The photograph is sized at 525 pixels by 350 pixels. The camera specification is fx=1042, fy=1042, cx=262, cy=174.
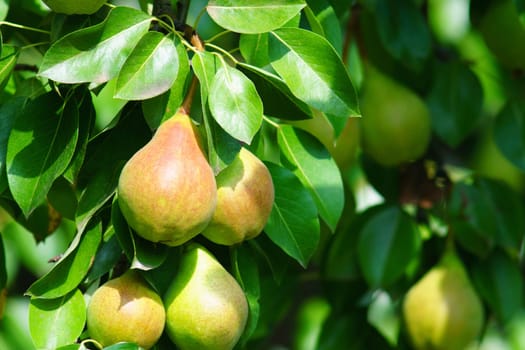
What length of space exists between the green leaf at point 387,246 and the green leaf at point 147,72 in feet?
2.19

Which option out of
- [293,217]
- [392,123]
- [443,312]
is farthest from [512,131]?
[293,217]

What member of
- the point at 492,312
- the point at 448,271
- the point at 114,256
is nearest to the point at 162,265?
the point at 114,256

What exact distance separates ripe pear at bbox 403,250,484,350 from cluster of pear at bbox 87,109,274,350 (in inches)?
21.5

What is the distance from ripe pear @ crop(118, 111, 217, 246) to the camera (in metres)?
0.80

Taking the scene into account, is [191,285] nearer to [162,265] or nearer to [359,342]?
[162,265]

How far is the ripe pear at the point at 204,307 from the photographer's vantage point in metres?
0.84

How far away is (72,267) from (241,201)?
0.16 m

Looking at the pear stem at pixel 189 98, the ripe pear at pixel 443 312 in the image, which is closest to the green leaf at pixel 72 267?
the pear stem at pixel 189 98

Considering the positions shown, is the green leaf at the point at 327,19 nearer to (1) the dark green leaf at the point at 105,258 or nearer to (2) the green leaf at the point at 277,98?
(2) the green leaf at the point at 277,98

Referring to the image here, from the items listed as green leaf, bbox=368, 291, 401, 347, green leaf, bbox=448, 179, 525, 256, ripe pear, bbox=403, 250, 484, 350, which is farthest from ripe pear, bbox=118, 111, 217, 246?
green leaf, bbox=368, 291, 401, 347

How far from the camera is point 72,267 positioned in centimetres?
89

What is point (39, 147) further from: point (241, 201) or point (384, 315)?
point (384, 315)

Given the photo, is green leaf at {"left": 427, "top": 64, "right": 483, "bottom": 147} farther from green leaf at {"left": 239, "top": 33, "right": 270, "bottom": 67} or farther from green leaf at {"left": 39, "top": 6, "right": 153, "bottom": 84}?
green leaf at {"left": 39, "top": 6, "right": 153, "bottom": 84}

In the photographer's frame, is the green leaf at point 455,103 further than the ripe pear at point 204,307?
Yes
